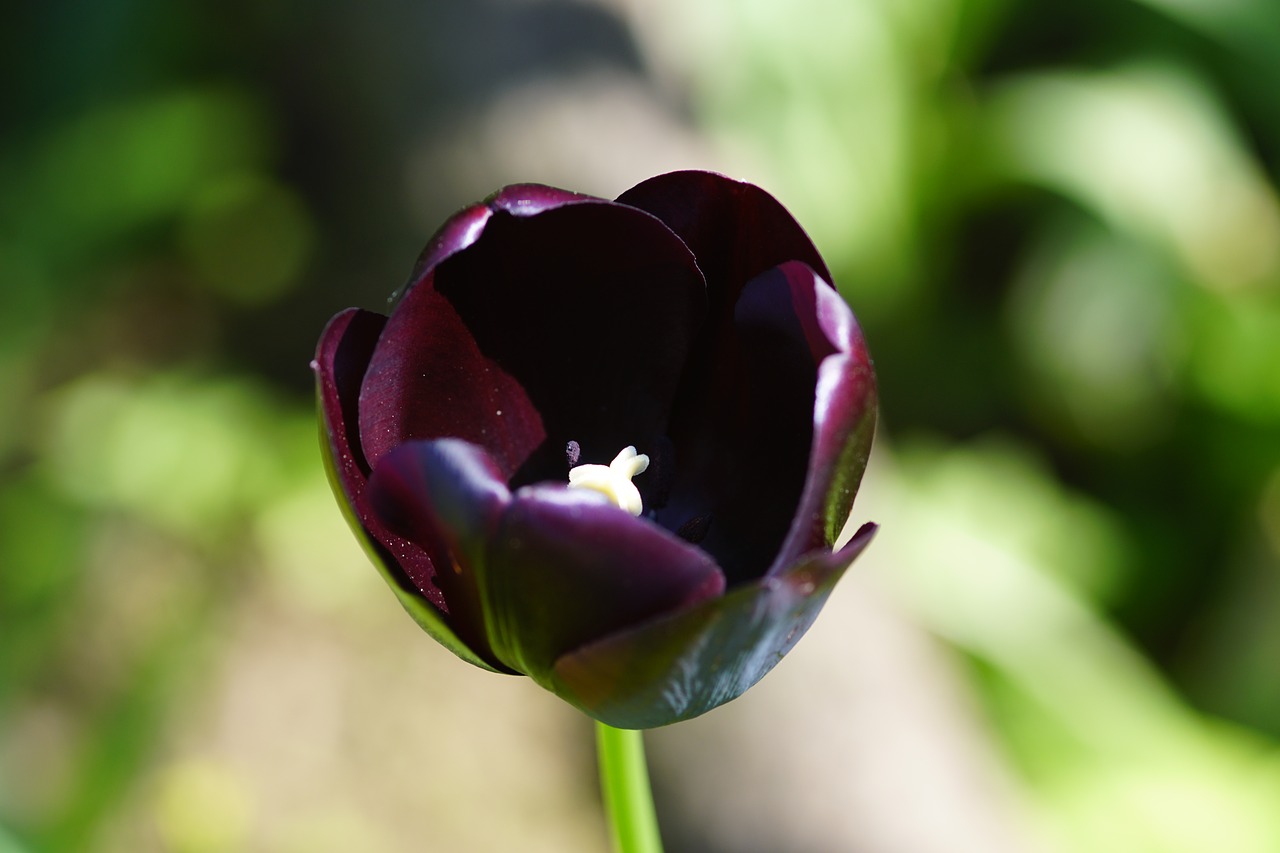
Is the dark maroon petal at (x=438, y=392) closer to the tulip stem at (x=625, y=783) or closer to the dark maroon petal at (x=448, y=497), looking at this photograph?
the dark maroon petal at (x=448, y=497)

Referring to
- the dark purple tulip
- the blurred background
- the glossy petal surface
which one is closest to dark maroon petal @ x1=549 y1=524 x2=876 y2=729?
the dark purple tulip

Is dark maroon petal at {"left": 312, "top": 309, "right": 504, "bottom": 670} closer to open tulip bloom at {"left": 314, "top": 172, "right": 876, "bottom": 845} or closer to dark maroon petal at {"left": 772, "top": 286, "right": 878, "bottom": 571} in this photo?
open tulip bloom at {"left": 314, "top": 172, "right": 876, "bottom": 845}

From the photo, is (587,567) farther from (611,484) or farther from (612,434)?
(612,434)

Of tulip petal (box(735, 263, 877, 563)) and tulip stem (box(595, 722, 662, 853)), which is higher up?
tulip petal (box(735, 263, 877, 563))

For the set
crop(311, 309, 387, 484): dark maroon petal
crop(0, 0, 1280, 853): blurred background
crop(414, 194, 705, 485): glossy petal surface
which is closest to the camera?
crop(311, 309, 387, 484): dark maroon petal

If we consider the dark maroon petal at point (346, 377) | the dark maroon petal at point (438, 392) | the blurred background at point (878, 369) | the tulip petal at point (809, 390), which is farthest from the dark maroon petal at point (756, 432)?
the blurred background at point (878, 369)

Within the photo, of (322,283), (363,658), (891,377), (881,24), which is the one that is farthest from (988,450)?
(322,283)

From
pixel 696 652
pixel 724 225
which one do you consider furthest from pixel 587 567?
pixel 724 225
